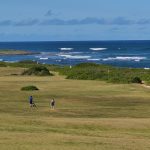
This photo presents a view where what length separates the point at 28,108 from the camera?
4672 centimetres

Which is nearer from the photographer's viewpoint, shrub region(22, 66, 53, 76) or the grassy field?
the grassy field

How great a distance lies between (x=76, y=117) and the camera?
40.8 meters

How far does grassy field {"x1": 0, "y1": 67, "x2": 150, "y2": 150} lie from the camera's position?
87.7ft

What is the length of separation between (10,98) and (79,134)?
83.0 ft

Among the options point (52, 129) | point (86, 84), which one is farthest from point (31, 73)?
point (52, 129)

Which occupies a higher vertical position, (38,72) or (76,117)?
(76,117)

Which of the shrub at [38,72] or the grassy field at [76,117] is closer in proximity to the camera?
the grassy field at [76,117]

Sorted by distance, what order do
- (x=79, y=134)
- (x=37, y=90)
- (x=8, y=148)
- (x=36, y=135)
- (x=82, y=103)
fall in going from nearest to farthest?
1. (x=8, y=148)
2. (x=36, y=135)
3. (x=79, y=134)
4. (x=82, y=103)
5. (x=37, y=90)

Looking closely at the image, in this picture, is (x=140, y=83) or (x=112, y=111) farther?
(x=140, y=83)

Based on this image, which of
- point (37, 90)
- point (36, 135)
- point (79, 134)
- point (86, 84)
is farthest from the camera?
point (86, 84)

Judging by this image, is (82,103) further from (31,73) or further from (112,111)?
(31,73)

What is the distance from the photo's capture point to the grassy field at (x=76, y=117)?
26.7 metres

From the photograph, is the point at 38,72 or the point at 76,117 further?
the point at 38,72

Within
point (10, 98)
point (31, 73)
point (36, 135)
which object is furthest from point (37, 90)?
point (36, 135)
